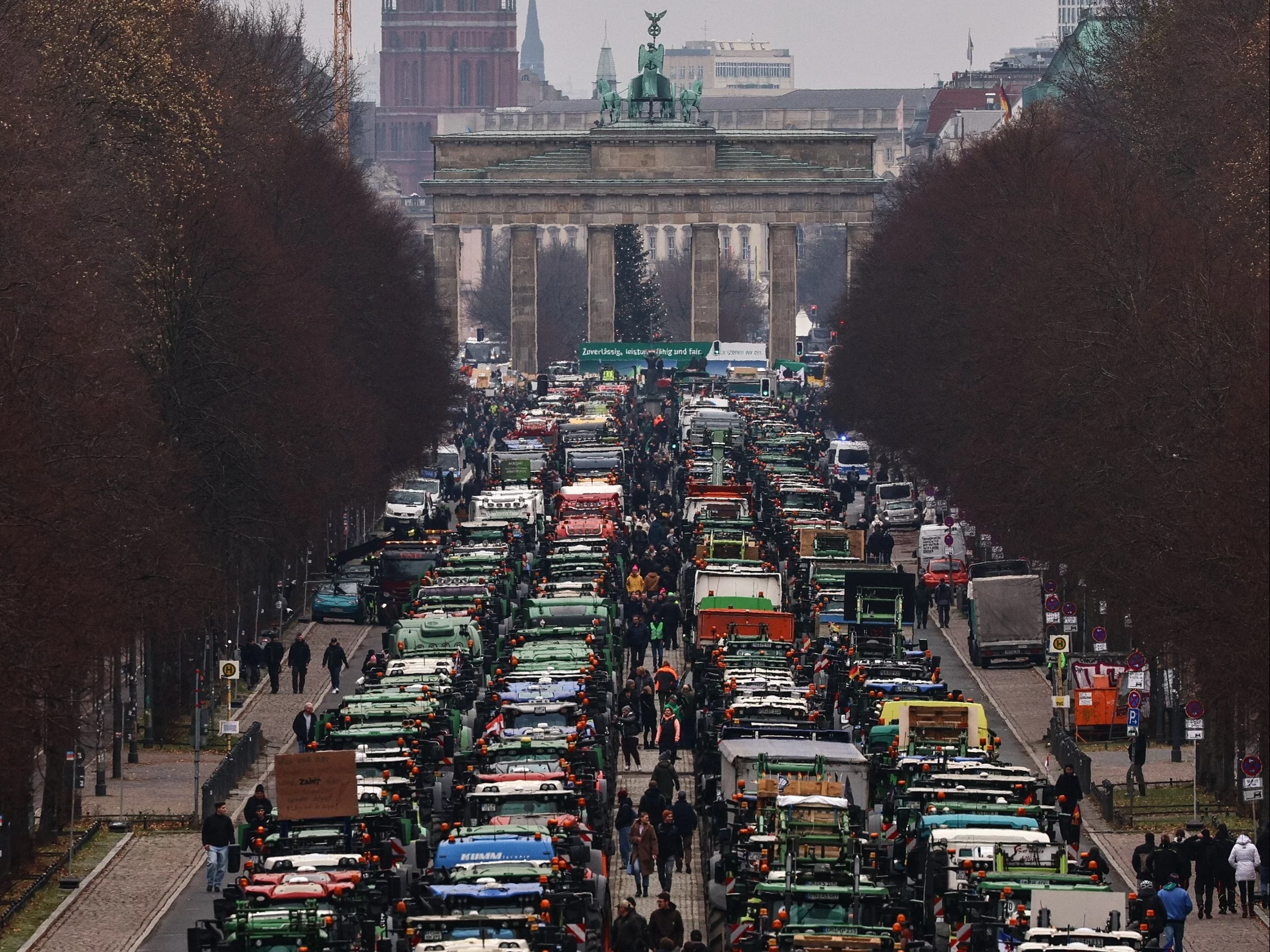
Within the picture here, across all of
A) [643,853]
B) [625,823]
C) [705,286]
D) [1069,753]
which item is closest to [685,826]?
[625,823]

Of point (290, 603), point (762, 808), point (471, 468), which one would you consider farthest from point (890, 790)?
point (471, 468)

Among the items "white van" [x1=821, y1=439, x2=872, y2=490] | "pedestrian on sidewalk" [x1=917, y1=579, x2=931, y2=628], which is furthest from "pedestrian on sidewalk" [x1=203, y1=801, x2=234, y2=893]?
"white van" [x1=821, y1=439, x2=872, y2=490]

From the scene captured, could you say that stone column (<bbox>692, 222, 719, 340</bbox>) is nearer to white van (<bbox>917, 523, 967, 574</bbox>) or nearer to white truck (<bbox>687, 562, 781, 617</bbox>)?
white van (<bbox>917, 523, 967, 574</bbox>)

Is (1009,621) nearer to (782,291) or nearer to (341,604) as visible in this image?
(341,604)

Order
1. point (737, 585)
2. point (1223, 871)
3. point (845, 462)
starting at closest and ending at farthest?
point (1223, 871), point (737, 585), point (845, 462)

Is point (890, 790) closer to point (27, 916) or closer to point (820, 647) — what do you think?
point (27, 916)

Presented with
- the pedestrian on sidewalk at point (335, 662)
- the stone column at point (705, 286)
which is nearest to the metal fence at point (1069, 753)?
the pedestrian on sidewalk at point (335, 662)
